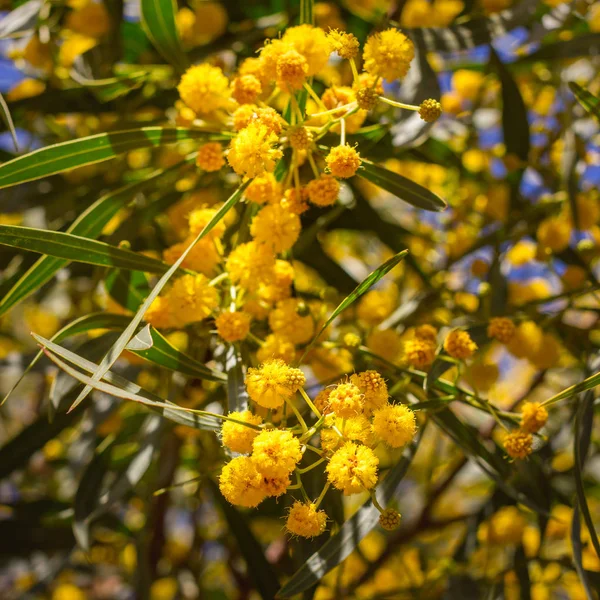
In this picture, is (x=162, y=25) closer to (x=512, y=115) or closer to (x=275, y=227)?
(x=275, y=227)

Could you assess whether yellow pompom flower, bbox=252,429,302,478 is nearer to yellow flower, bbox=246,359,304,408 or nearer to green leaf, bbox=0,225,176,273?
yellow flower, bbox=246,359,304,408

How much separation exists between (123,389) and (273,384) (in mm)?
246

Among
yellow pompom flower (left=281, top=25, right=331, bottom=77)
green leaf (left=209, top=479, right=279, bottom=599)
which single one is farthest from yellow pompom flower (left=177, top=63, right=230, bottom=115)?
green leaf (left=209, top=479, right=279, bottom=599)

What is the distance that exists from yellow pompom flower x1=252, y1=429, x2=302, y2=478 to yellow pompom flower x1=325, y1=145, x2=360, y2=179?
0.45m

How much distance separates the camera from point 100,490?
158 cm

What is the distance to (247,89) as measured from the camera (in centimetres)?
132

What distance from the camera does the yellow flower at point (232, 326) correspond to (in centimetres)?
129

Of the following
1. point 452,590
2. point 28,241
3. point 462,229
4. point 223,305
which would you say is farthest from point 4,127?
point 452,590

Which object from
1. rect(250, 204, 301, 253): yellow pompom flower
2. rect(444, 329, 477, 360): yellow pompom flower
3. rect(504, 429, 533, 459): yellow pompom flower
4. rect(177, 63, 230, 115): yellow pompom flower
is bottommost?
rect(504, 429, 533, 459): yellow pompom flower

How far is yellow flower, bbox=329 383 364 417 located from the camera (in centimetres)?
103

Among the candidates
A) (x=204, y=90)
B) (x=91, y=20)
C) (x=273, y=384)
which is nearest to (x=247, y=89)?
(x=204, y=90)

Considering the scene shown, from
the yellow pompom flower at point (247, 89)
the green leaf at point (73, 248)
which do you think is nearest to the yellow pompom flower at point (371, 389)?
the green leaf at point (73, 248)

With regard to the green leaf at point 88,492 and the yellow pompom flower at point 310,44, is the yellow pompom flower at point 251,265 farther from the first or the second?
the green leaf at point 88,492

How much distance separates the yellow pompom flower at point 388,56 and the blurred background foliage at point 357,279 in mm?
202
